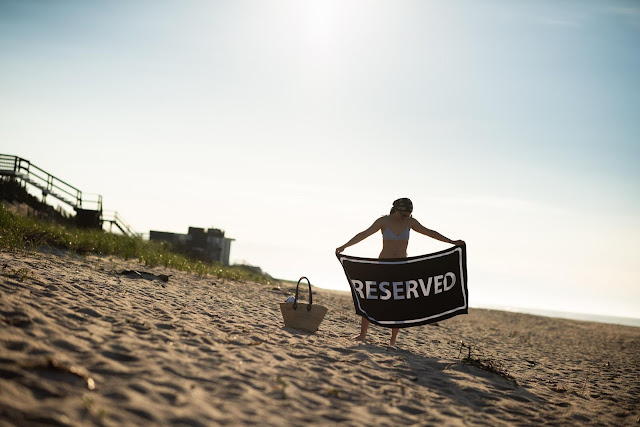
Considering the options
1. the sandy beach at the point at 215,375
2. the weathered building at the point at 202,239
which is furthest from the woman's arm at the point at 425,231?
the weathered building at the point at 202,239

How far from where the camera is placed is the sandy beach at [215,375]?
369 centimetres

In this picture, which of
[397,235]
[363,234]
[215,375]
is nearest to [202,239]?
[363,234]

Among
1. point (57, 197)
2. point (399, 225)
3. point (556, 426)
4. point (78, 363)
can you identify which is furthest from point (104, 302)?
point (57, 197)

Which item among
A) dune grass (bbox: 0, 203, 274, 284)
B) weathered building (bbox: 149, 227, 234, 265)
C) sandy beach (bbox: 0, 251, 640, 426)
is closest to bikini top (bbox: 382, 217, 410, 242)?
sandy beach (bbox: 0, 251, 640, 426)

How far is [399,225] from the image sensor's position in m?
7.12

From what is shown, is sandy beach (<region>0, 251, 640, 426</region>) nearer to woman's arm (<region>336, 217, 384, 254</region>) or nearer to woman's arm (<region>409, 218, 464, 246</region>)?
woman's arm (<region>336, 217, 384, 254</region>)

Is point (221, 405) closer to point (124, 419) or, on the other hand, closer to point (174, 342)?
point (124, 419)

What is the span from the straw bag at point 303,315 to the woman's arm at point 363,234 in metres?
0.96

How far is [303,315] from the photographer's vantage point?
7.39 metres

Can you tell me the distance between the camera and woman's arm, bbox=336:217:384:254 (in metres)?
7.20

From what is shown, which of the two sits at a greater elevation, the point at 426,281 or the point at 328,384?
the point at 426,281

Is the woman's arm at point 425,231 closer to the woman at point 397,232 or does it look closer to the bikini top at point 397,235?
the woman at point 397,232

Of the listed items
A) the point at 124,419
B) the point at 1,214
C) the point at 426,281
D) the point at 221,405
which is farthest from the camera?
the point at 1,214

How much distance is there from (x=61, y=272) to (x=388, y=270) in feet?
18.6
